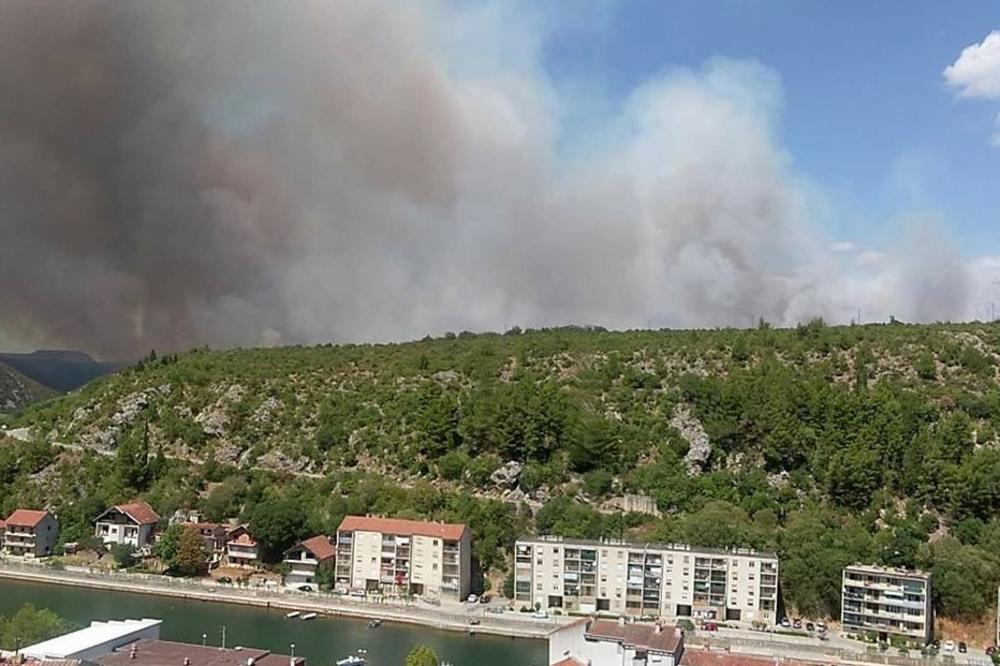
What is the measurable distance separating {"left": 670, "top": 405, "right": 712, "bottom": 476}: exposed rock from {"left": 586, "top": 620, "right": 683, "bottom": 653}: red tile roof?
66.3 feet

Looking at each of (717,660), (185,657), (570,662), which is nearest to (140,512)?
(185,657)

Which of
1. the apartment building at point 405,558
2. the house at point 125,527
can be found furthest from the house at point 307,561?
the house at point 125,527

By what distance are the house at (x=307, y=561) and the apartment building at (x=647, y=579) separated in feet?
25.9

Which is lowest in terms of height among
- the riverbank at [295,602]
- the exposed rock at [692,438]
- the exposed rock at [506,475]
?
the riverbank at [295,602]

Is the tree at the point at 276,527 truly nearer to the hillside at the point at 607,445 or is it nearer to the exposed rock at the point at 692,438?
the hillside at the point at 607,445

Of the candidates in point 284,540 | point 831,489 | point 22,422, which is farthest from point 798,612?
point 22,422

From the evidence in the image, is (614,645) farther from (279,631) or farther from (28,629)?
(28,629)

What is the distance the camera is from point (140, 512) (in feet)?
144

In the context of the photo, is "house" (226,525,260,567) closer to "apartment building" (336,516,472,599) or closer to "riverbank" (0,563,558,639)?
"riverbank" (0,563,558,639)

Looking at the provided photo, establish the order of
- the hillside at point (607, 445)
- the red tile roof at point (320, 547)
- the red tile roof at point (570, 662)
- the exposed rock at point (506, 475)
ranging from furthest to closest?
the exposed rock at point (506, 475) < the hillside at point (607, 445) < the red tile roof at point (320, 547) < the red tile roof at point (570, 662)

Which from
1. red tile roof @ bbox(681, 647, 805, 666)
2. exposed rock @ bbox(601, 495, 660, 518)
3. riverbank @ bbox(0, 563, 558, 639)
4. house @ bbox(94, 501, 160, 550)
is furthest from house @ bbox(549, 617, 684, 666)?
house @ bbox(94, 501, 160, 550)

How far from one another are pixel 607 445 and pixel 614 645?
895 inches

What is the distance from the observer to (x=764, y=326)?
63.8 metres

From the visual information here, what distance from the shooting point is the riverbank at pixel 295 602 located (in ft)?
106
